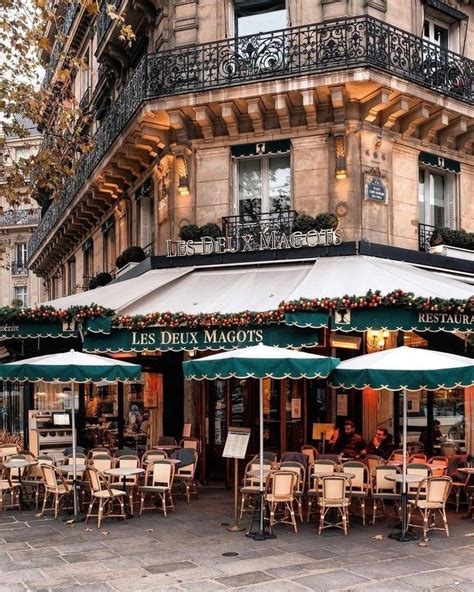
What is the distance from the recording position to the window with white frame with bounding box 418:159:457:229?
14.9 metres

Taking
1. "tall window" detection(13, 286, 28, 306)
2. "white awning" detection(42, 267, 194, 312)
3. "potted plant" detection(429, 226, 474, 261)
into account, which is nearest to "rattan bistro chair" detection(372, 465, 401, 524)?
"white awning" detection(42, 267, 194, 312)

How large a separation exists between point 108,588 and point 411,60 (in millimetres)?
10923

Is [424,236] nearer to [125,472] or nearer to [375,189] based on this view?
[375,189]

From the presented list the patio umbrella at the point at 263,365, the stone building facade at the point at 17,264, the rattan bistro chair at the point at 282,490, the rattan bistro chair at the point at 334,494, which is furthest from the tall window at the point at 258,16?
the stone building facade at the point at 17,264

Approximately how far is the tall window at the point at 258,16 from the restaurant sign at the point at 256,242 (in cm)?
413

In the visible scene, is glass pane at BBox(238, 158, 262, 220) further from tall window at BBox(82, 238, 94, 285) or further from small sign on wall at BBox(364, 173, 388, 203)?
tall window at BBox(82, 238, 94, 285)

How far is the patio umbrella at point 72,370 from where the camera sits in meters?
10.5

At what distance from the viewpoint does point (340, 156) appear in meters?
13.6

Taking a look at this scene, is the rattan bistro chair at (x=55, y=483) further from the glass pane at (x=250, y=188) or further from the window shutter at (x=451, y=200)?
the window shutter at (x=451, y=200)

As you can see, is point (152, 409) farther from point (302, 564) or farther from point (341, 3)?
point (341, 3)

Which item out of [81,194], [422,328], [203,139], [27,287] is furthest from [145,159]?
[27,287]

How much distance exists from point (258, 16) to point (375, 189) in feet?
14.5

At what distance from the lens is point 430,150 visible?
14.8 meters

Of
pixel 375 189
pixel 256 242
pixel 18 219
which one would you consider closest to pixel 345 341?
pixel 256 242
